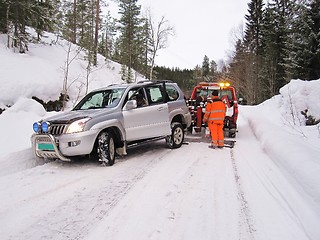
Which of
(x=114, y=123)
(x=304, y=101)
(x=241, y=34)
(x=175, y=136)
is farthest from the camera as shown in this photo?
(x=241, y=34)

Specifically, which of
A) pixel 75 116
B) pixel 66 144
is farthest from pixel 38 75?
pixel 66 144

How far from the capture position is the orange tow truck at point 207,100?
409 inches

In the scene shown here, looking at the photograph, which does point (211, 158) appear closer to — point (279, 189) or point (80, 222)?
point (279, 189)

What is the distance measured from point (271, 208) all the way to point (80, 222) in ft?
9.25

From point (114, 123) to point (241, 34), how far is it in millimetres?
45247

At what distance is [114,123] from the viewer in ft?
21.7

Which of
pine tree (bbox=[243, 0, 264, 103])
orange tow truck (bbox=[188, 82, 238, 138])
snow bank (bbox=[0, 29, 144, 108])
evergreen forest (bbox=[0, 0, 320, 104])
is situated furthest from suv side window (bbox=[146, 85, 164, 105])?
pine tree (bbox=[243, 0, 264, 103])

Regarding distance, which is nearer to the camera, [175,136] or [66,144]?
[66,144]

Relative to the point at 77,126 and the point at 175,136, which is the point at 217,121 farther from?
the point at 77,126

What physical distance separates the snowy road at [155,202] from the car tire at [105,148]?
0.23 metres

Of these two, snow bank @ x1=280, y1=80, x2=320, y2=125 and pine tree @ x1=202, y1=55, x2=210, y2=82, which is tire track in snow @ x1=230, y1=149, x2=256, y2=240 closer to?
snow bank @ x1=280, y1=80, x2=320, y2=125

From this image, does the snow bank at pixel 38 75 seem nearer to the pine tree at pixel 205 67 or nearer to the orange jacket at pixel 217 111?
the orange jacket at pixel 217 111

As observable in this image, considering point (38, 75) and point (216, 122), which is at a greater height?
point (38, 75)

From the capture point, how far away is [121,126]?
6.84 m
